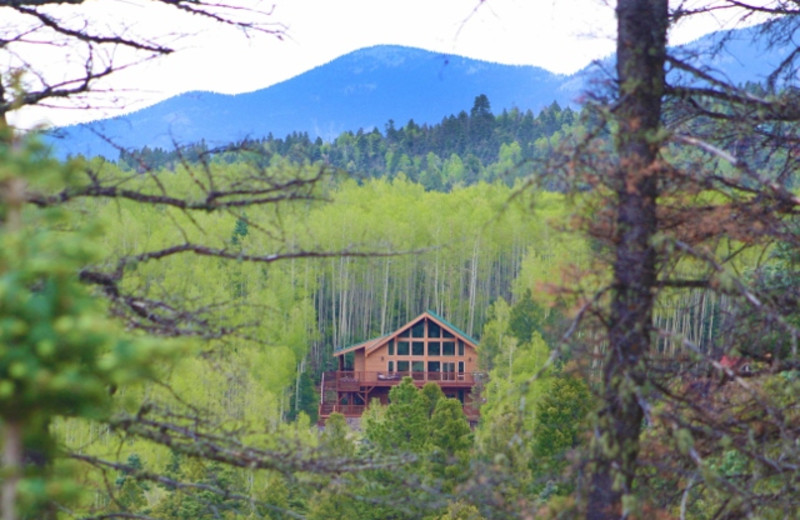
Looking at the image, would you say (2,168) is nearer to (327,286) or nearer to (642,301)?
(642,301)

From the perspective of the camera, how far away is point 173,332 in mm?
3902

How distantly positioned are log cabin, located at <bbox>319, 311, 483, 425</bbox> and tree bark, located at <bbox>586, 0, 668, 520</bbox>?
2993 centimetres

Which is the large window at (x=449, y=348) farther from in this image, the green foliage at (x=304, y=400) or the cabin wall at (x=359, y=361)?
the green foliage at (x=304, y=400)

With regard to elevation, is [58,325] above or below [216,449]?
above

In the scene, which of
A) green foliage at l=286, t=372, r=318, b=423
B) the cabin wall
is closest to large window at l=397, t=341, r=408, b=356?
the cabin wall

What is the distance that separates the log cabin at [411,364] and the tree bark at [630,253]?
29.9m

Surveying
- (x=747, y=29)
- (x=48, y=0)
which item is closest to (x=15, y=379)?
(x=48, y=0)

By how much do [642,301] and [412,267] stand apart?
131 ft

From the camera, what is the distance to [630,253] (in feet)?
12.4

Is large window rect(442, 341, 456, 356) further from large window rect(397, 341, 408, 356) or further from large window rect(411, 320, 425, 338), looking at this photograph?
large window rect(397, 341, 408, 356)

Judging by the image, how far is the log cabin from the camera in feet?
111

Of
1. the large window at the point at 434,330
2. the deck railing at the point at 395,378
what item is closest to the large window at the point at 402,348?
the deck railing at the point at 395,378

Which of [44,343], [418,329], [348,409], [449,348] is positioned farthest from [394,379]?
[44,343]

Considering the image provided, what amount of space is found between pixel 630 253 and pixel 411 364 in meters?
31.0
